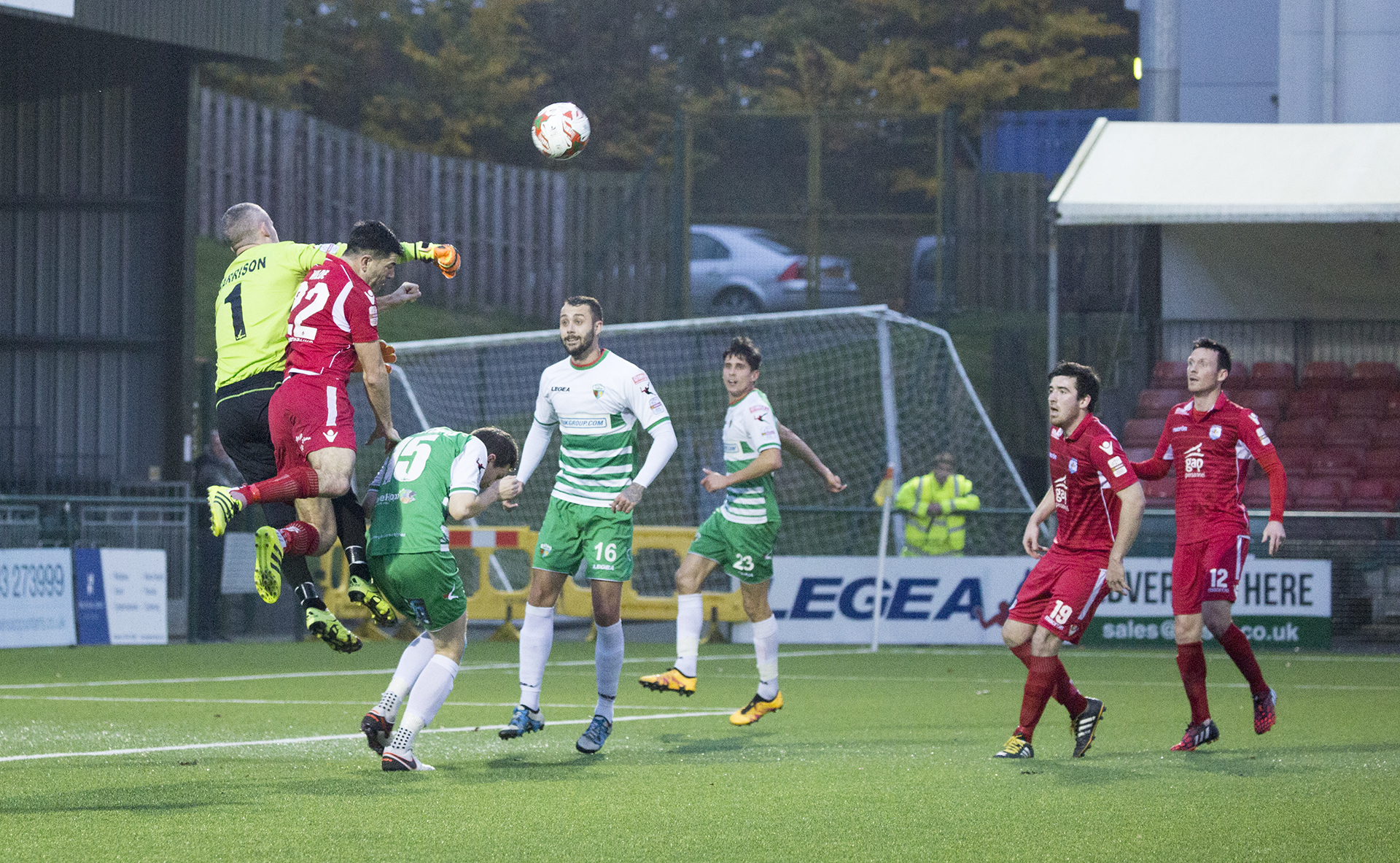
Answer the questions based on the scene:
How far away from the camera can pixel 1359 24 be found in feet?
72.5

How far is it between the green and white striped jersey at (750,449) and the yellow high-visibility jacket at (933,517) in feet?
23.9

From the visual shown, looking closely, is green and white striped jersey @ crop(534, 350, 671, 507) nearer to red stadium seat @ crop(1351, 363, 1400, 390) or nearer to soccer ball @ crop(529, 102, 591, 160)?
soccer ball @ crop(529, 102, 591, 160)

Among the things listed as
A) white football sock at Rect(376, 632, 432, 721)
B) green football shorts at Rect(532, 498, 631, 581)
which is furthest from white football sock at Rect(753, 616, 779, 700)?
white football sock at Rect(376, 632, 432, 721)

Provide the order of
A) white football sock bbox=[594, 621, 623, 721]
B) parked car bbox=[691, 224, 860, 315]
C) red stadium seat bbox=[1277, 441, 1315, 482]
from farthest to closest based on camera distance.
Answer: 1. parked car bbox=[691, 224, 860, 315]
2. red stadium seat bbox=[1277, 441, 1315, 482]
3. white football sock bbox=[594, 621, 623, 721]

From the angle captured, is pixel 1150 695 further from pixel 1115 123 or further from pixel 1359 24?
pixel 1359 24

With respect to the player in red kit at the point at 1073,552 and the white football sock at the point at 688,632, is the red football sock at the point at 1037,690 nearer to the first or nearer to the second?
the player in red kit at the point at 1073,552

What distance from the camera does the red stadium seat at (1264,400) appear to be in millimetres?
21016

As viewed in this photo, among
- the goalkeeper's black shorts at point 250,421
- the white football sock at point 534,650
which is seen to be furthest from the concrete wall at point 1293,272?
the goalkeeper's black shorts at point 250,421

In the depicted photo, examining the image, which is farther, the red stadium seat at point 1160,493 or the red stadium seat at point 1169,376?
the red stadium seat at point 1169,376

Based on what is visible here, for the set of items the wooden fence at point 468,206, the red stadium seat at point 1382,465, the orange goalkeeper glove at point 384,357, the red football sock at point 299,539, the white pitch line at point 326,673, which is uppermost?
the wooden fence at point 468,206

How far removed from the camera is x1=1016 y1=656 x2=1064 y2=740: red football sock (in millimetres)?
8500

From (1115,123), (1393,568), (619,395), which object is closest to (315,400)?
(619,395)

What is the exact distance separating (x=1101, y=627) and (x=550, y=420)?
943cm

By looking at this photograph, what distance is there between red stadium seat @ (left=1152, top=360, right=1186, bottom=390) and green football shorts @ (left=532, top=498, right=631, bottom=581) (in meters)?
14.0
